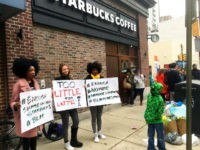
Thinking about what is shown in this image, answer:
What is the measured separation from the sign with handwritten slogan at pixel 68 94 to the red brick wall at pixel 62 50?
1.59 meters

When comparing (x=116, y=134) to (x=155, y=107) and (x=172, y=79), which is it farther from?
(x=172, y=79)

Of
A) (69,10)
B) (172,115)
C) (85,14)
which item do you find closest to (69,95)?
(172,115)

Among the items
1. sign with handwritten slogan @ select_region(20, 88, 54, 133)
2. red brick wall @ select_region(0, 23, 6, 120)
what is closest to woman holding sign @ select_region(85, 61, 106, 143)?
sign with handwritten slogan @ select_region(20, 88, 54, 133)

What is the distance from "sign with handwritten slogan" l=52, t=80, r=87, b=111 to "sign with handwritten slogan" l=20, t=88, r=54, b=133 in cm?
66

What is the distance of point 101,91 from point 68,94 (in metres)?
0.92

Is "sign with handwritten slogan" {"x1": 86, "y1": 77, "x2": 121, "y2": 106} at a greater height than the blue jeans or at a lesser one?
greater

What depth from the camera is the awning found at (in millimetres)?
5129

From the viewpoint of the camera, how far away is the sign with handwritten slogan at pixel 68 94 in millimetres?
5695

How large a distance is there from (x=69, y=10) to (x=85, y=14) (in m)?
0.92

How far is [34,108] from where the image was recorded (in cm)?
457

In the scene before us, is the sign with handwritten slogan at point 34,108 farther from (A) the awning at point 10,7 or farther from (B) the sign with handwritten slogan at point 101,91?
(A) the awning at point 10,7

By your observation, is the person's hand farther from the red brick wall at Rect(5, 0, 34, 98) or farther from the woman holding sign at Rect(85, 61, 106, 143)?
the woman holding sign at Rect(85, 61, 106, 143)

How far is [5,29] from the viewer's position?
6.16 meters

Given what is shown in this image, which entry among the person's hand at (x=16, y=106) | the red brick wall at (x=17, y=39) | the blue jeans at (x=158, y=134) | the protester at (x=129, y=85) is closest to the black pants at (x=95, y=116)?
the blue jeans at (x=158, y=134)
